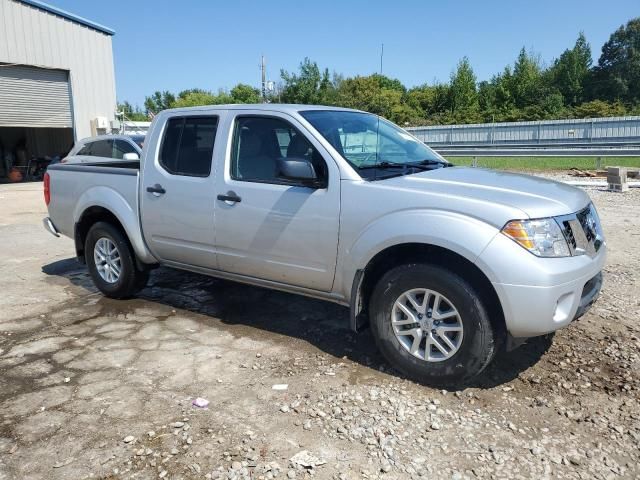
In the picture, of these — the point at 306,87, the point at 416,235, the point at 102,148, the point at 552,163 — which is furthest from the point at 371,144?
the point at 306,87

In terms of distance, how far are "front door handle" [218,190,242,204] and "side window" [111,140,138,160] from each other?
849 centimetres

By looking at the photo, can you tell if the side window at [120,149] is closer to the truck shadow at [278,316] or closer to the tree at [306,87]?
the truck shadow at [278,316]

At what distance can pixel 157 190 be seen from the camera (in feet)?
15.5

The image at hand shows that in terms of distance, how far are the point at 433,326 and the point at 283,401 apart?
108 centimetres

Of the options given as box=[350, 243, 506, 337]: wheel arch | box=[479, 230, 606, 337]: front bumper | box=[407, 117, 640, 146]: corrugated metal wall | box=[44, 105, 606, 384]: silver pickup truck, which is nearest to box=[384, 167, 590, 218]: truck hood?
box=[44, 105, 606, 384]: silver pickup truck

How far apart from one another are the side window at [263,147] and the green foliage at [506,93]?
3004cm

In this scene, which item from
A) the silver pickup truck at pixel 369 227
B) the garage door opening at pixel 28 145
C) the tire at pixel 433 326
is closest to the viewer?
the silver pickup truck at pixel 369 227

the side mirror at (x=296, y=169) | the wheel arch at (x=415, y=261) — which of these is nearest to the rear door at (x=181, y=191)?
the side mirror at (x=296, y=169)

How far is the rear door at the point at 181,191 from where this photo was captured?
175 inches

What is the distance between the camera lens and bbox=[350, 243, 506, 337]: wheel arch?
325 centimetres

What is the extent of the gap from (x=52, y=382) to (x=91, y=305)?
1760 millimetres

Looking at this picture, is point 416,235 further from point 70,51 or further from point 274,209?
point 70,51

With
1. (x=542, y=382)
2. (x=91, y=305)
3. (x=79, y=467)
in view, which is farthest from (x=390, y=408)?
(x=91, y=305)

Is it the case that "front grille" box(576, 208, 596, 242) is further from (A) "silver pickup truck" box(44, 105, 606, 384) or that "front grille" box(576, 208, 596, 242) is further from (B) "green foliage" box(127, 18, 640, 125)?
(B) "green foliage" box(127, 18, 640, 125)
